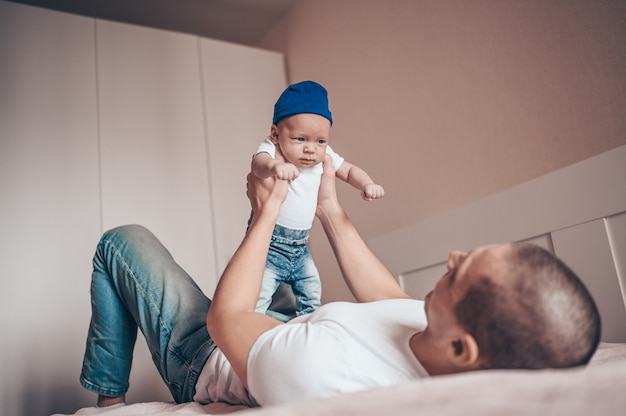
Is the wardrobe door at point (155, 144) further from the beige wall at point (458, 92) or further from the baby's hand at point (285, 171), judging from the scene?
the baby's hand at point (285, 171)

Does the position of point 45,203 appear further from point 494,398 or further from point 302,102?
point 494,398

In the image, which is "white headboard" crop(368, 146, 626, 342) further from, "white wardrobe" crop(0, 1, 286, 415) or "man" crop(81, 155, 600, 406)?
"white wardrobe" crop(0, 1, 286, 415)

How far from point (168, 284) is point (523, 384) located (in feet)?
2.85

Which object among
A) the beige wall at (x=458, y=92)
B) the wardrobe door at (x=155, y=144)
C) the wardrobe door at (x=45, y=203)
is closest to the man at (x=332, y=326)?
the beige wall at (x=458, y=92)

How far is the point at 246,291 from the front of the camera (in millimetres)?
952

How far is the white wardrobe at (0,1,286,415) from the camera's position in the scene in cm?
212

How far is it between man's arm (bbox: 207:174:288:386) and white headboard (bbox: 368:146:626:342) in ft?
2.39

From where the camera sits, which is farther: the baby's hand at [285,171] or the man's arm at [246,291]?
the baby's hand at [285,171]

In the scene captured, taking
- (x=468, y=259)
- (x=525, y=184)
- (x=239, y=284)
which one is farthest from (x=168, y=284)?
(x=525, y=184)

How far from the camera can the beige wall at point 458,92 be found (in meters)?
1.45

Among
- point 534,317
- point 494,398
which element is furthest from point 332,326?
point 494,398

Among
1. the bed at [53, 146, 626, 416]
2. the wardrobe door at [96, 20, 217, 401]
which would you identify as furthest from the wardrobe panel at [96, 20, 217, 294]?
the bed at [53, 146, 626, 416]

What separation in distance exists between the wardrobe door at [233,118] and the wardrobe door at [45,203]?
20.9 inches

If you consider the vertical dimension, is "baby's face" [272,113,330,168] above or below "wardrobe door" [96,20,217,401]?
below
